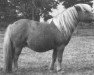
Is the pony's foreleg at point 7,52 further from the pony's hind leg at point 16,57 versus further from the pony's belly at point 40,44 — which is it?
the pony's belly at point 40,44

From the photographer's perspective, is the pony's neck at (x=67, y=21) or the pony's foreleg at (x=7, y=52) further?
the pony's neck at (x=67, y=21)

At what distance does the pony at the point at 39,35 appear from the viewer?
7977 mm

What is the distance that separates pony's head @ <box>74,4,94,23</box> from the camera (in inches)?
326

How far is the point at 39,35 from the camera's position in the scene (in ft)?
26.7

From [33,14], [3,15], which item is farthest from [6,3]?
[33,14]

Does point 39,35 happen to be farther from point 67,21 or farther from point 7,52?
point 7,52

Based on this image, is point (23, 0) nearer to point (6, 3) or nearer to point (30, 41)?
point (6, 3)

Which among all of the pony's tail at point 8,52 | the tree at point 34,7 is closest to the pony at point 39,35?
the pony's tail at point 8,52

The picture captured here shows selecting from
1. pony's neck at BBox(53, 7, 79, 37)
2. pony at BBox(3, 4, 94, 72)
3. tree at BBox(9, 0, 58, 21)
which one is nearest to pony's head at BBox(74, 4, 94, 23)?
pony at BBox(3, 4, 94, 72)

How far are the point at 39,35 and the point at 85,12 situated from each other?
70.3 inches

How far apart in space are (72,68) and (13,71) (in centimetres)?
223

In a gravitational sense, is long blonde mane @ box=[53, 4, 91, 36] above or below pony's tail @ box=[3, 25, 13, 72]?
above

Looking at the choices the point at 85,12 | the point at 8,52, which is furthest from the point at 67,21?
the point at 8,52

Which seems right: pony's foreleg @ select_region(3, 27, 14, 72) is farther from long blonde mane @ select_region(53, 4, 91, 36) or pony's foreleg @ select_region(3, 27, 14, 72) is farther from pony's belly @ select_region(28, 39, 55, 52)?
long blonde mane @ select_region(53, 4, 91, 36)
